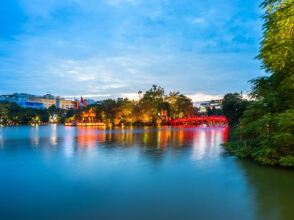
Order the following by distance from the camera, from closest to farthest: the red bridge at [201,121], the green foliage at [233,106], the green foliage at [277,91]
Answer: the green foliage at [277,91] < the green foliage at [233,106] < the red bridge at [201,121]

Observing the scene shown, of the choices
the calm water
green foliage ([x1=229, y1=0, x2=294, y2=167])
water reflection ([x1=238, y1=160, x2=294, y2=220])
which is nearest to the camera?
water reflection ([x1=238, y1=160, x2=294, y2=220])

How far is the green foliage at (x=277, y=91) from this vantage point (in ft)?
37.9

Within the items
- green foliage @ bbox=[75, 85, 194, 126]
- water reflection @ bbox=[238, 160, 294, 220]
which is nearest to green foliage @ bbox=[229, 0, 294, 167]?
water reflection @ bbox=[238, 160, 294, 220]

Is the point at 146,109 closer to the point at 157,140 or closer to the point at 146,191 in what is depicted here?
the point at 157,140

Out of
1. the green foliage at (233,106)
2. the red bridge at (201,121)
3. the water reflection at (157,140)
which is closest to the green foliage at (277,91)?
the water reflection at (157,140)

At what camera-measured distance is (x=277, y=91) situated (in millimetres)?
13320

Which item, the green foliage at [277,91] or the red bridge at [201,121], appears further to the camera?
the red bridge at [201,121]

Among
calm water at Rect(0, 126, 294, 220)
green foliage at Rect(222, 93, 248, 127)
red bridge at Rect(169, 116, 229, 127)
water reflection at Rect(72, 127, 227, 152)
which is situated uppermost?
green foliage at Rect(222, 93, 248, 127)

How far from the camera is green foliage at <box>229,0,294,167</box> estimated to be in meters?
11.5

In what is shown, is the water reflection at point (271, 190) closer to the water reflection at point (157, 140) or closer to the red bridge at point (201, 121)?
the water reflection at point (157, 140)

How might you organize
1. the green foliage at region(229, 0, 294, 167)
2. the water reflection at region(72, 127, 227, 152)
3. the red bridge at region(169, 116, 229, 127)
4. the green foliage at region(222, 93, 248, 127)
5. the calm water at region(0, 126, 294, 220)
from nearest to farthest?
the calm water at region(0, 126, 294, 220) → the green foliage at region(229, 0, 294, 167) → the water reflection at region(72, 127, 227, 152) → the green foliage at region(222, 93, 248, 127) → the red bridge at region(169, 116, 229, 127)

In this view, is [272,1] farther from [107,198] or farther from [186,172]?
[107,198]

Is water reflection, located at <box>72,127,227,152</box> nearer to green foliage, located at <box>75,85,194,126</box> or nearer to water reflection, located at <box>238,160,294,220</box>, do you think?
water reflection, located at <box>238,160,294,220</box>

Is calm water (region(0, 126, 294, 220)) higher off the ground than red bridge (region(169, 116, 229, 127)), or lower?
lower
